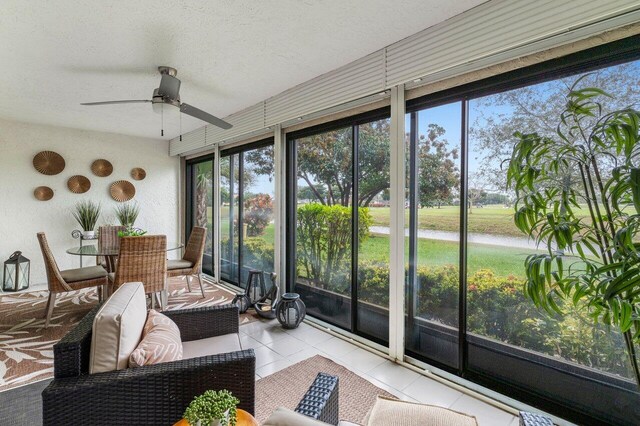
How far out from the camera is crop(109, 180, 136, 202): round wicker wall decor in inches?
217

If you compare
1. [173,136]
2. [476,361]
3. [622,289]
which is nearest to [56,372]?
[622,289]

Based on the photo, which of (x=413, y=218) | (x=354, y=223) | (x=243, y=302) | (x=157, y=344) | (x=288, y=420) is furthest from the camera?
(x=243, y=302)

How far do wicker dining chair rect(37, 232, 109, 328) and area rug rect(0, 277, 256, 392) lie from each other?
0.63 ft

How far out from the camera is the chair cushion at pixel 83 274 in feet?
11.2

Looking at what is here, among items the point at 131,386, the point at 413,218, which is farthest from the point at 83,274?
the point at 413,218

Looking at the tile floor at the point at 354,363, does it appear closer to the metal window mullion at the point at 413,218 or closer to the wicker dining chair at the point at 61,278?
the metal window mullion at the point at 413,218

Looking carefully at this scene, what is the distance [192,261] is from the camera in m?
4.41

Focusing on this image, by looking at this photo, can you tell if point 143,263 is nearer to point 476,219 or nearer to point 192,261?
point 192,261

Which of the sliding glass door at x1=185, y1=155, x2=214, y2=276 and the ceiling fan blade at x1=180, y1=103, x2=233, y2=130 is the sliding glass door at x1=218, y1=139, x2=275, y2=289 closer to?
the sliding glass door at x1=185, y1=155, x2=214, y2=276

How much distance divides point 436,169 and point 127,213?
5426 mm

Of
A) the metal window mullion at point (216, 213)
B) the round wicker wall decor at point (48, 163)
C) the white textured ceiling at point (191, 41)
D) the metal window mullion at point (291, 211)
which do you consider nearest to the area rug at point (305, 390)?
the metal window mullion at point (291, 211)

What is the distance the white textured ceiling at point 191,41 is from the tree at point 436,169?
0.82 meters

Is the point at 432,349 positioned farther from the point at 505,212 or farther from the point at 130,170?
the point at 130,170

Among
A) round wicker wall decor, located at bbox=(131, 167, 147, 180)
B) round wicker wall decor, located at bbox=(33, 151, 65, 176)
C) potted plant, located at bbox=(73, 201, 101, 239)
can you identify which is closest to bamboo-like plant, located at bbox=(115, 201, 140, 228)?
potted plant, located at bbox=(73, 201, 101, 239)
